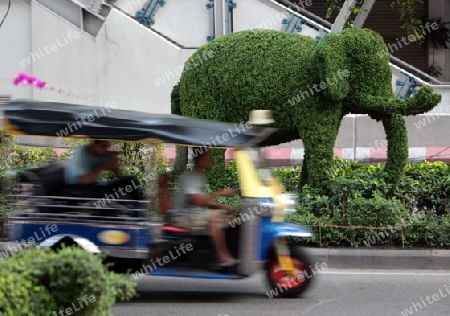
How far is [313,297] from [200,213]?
1447 millimetres

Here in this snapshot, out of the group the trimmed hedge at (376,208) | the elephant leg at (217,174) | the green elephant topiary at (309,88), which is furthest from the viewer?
the elephant leg at (217,174)

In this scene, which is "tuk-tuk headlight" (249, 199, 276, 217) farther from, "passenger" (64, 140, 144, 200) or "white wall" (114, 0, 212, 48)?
"white wall" (114, 0, 212, 48)

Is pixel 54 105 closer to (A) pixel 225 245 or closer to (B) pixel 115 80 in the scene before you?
(A) pixel 225 245

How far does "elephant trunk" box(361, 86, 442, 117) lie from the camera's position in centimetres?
1152

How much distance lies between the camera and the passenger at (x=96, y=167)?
848cm

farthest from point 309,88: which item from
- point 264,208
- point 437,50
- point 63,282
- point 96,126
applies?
point 437,50

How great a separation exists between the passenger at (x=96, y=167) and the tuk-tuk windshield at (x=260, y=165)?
1211 millimetres

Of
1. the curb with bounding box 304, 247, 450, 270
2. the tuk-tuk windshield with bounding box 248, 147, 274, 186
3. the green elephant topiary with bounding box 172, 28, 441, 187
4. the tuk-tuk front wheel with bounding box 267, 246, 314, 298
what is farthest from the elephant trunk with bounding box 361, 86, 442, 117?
the tuk-tuk front wheel with bounding box 267, 246, 314, 298

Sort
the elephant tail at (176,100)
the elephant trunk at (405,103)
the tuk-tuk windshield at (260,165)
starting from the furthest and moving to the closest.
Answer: the elephant tail at (176,100) → the elephant trunk at (405,103) → the tuk-tuk windshield at (260,165)

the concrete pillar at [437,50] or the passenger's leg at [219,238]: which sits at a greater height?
the concrete pillar at [437,50]

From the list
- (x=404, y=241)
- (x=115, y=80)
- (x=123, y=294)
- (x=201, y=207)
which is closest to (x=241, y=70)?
(x=404, y=241)

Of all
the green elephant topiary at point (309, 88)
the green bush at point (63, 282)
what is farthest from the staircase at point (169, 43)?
the green bush at point (63, 282)

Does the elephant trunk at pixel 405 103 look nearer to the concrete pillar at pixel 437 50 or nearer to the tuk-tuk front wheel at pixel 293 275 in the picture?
the tuk-tuk front wheel at pixel 293 275

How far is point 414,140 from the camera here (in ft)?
60.8
